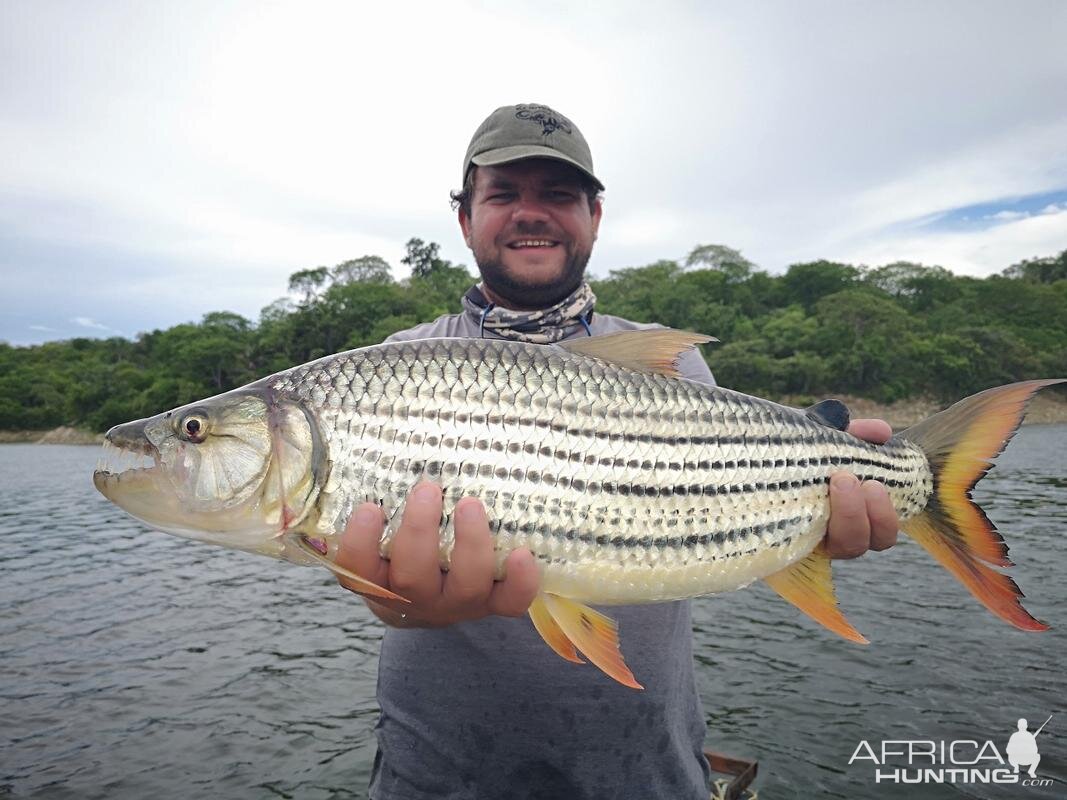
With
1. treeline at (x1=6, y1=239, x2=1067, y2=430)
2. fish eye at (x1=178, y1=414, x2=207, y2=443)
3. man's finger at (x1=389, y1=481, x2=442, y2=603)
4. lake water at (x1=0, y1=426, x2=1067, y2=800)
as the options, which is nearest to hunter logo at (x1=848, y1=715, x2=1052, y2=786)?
lake water at (x1=0, y1=426, x2=1067, y2=800)

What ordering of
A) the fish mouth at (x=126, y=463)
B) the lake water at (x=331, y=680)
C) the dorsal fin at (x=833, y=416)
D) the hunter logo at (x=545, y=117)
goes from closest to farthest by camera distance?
the fish mouth at (x=126, y=463), the dorsal fin at (x=833, y=416), the hunter logo at (x=545, y=117), the lake water at (x=331, y=680)

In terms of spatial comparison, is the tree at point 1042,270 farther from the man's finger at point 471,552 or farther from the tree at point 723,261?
the man's finger at point 471,552

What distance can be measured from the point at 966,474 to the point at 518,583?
79.8 inches

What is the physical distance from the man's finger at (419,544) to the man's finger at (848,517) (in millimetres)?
1610

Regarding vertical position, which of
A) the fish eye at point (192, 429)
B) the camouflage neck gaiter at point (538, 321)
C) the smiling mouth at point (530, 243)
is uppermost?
the smiling mouth at point (530, 243)

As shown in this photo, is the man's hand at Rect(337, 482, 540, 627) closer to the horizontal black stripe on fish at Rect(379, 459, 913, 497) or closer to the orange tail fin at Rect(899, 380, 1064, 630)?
the horizontal black stripe on fish at Rect(379, 459, 913, 497)

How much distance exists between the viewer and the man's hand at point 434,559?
2.28 meters

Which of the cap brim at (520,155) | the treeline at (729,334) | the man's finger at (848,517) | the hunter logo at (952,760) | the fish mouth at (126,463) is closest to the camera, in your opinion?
the fish mouth at (126,463)

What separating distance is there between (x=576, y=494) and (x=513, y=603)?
43 centimetres

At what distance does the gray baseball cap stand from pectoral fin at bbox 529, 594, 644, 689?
2213mm

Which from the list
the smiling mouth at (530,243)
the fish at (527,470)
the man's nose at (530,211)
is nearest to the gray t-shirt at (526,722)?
the fish at (527,470)

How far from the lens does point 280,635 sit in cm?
1253

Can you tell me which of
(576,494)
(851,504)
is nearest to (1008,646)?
(851,504)

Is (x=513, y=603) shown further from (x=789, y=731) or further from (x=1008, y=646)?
(x=1008, y=646)
